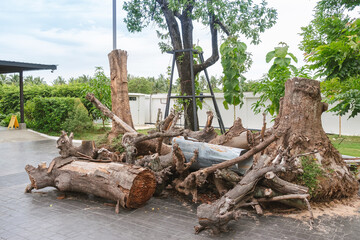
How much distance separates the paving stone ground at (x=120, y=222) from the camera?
14.4 ft

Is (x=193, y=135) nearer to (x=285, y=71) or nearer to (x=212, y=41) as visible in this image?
(x=285, y=71)

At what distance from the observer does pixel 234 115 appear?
15.9 m

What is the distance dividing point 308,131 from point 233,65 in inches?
238

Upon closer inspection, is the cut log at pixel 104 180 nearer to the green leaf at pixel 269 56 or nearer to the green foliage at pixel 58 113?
the green leaf at pixel 269 56

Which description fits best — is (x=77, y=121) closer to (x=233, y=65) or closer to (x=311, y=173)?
(x=233, y=65)

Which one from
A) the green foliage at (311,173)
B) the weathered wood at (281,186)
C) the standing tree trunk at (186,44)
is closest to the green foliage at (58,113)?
the standing tree trunk at (186,44)

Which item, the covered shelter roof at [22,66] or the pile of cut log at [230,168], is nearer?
the pile of cut log at [230,168]

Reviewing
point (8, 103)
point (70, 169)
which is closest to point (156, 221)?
point (70, 169)

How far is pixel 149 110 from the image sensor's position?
23.9m

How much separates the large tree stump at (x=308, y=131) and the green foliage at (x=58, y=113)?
12.5 meters

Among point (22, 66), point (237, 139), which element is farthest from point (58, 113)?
point (237, 139)

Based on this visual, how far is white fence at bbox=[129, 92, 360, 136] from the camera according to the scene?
16.1 meters

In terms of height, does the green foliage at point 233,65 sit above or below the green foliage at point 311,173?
above

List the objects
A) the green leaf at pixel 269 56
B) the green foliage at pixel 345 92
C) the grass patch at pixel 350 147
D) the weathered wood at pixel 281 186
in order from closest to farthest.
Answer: the weathered wood at pixel 281 186 < the green foliage at pixel 345 92 < the green leaf at pixel 269 56 < the grass patch at pixel 350 147
